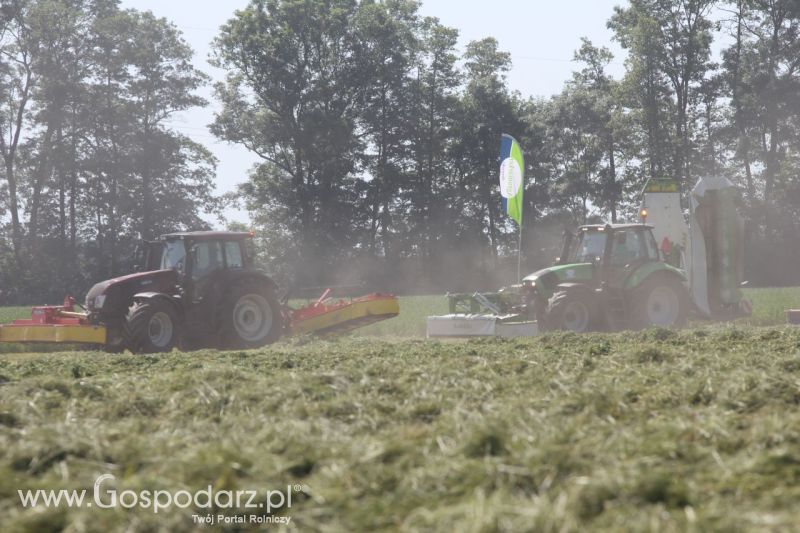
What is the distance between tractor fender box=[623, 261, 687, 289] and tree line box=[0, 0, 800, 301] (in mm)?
26595

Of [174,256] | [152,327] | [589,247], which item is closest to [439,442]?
[152,327]

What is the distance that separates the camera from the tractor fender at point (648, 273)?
16.4m

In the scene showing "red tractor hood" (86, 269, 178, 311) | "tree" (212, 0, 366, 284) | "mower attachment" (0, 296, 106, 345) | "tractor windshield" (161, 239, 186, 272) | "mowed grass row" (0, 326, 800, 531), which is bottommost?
"mowed grass row" (0, 326, 800, 531)

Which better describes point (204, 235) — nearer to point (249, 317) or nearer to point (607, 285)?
point (249, 317)

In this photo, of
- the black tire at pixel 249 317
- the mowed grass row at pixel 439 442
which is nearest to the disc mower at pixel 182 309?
A: the black tire at pixel 249 317

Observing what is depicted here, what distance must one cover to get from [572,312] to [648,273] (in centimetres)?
175

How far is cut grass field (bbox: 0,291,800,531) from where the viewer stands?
12.7ft

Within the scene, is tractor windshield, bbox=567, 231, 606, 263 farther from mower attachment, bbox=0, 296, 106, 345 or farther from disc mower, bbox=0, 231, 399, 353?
mower attachment, bbox=0, 296, 106, 345

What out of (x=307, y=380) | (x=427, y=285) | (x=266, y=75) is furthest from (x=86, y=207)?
(x=307, y=380)

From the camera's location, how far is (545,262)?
43.4 metres

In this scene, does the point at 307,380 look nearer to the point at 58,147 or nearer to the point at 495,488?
the point at 495,488

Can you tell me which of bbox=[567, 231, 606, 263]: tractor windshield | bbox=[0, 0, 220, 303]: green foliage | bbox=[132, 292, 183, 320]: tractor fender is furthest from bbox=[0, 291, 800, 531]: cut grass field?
bbox=[0, 0, 220, 303]: green foliage

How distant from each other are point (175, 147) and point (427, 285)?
46.1 feet

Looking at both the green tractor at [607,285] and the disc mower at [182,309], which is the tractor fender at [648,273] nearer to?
the green tractor at [607,285]
